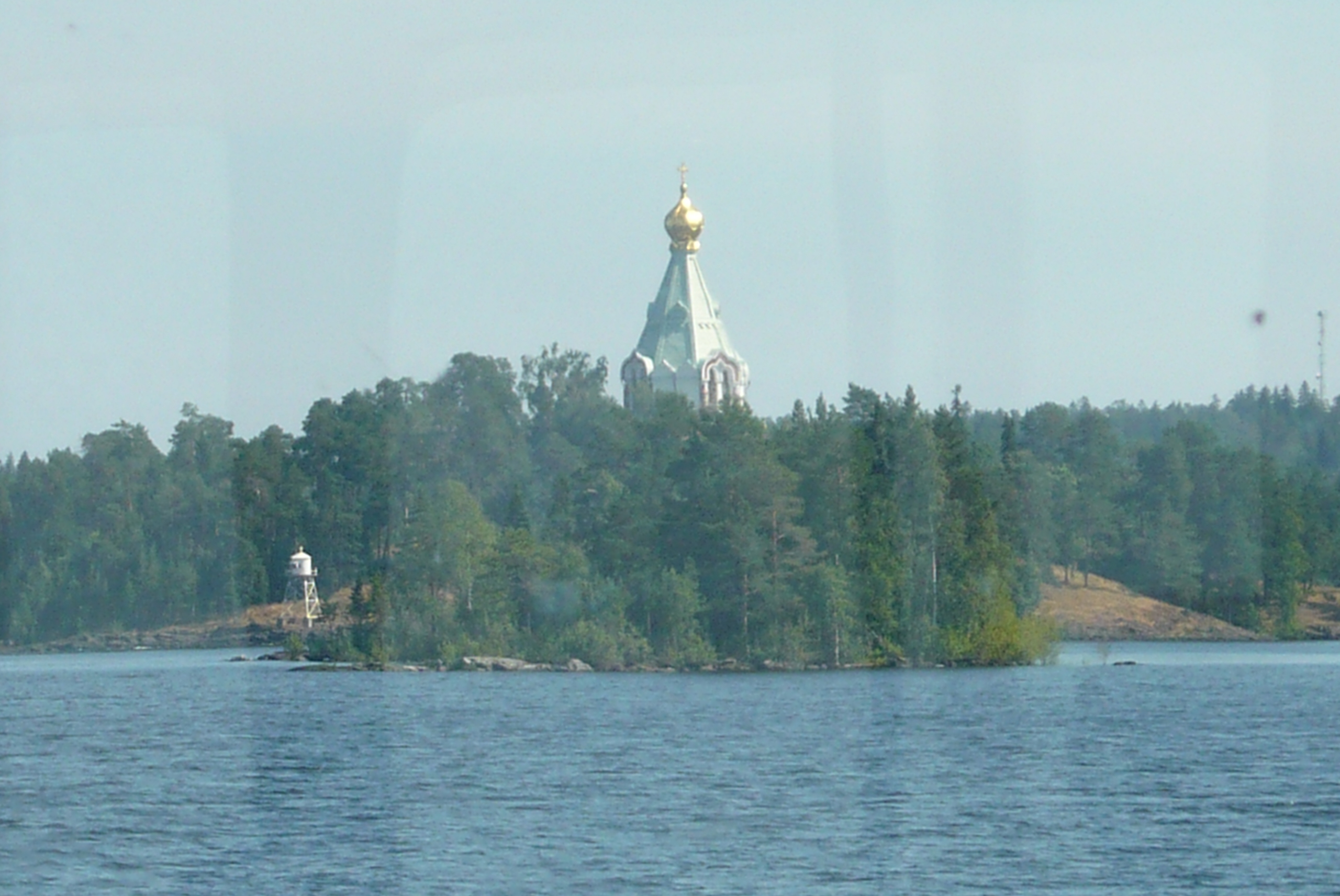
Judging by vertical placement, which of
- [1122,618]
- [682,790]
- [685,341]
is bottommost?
[682,790]

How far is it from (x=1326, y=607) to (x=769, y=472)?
5056cm

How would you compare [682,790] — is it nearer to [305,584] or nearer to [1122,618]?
[305,584]

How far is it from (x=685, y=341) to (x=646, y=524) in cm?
6152

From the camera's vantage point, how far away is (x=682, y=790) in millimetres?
42875

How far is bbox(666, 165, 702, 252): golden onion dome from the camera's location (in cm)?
14788

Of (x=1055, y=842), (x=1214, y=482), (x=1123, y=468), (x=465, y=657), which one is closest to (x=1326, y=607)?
(x=1214, y=482)

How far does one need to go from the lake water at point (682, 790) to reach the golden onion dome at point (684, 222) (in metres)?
76.0

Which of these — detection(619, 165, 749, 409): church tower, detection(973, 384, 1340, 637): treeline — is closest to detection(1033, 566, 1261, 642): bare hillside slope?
detection(973, 384, 1340, 637): treeline

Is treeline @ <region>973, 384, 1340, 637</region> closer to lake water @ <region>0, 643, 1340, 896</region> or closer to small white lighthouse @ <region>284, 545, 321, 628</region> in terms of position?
small white lighthouse @ <region>284, 545, 321, 628</region>

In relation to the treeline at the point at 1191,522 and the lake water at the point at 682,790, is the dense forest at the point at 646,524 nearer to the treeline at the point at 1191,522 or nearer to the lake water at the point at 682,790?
the treeline at the point at 1191,522

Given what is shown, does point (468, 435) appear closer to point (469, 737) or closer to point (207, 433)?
point (207, 433)

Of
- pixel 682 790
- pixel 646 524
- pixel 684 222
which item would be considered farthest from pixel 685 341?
pixel 682 790

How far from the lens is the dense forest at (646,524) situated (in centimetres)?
8444

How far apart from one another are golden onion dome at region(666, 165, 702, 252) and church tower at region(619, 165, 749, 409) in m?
0.04
